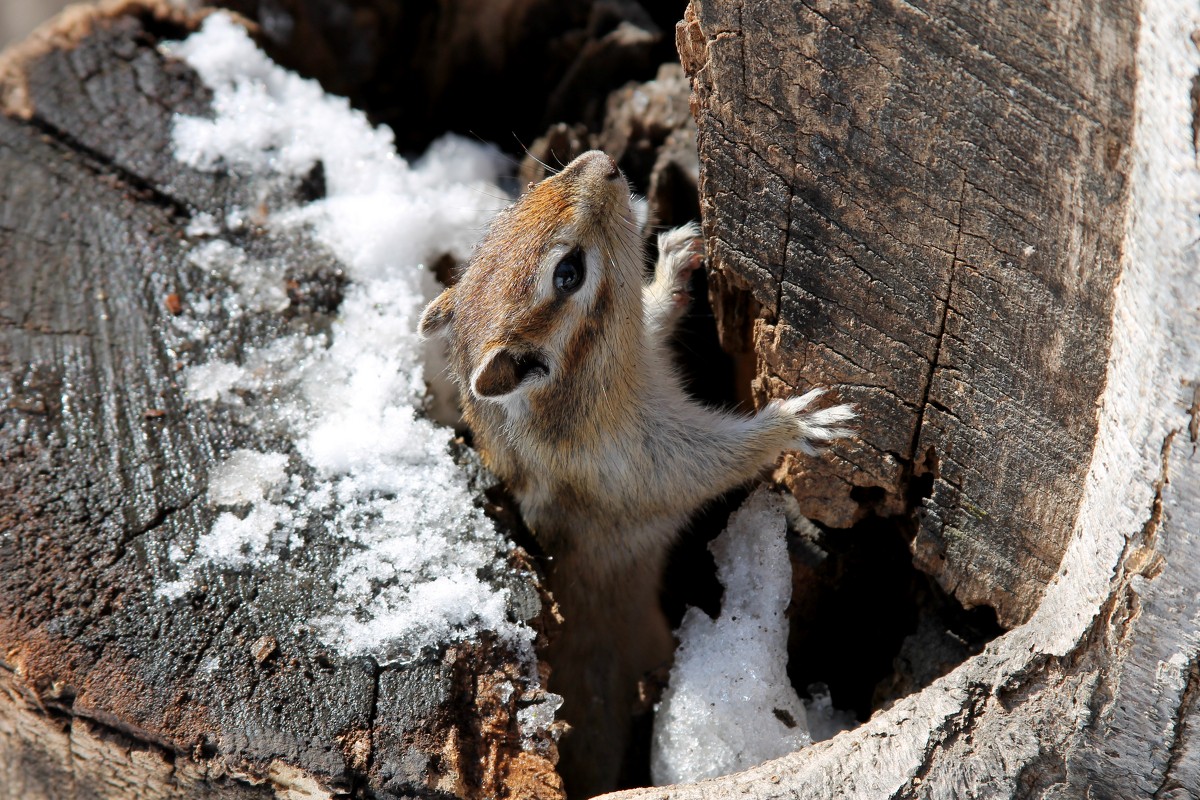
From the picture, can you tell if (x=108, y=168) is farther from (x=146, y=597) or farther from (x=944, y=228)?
(x=944, y=228)

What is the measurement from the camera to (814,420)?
8.05 feet

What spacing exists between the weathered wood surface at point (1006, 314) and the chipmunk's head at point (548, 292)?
1.93ft

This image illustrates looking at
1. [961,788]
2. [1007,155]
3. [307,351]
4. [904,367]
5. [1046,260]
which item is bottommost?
[307,351]

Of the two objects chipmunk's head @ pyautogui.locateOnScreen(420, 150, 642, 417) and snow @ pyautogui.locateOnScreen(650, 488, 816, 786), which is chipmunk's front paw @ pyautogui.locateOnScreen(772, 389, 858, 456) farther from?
chipmunk's head @ pyautogui.locateOnScreen(420, 150, 642, 417)

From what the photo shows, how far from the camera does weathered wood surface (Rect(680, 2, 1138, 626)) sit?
72.5 inches

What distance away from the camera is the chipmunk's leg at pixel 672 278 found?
3246 millimetres

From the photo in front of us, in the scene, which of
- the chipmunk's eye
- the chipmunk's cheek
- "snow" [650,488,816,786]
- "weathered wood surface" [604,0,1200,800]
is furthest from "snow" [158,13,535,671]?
"weathered wood surface" [604,0,1200,800]

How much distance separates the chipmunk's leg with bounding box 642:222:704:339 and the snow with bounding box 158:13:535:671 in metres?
0.64

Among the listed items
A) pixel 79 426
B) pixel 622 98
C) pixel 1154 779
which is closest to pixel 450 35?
pixel 622 98

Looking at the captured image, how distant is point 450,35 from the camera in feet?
13.3

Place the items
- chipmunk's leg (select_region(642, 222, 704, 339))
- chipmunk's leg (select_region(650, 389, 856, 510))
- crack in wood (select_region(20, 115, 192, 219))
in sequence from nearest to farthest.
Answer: chipmunk's leg (select_region(650, 389, 856, 510)) < crack in wood (select_region(20, 115, 192, 219)) < chipmunk's leg (select_region(642, 222, 704, 339))

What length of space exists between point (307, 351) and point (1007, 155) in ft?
6.17

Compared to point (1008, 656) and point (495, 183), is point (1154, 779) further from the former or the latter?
point (495, 183)

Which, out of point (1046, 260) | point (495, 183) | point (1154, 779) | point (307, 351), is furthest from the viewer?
point (495, 183)
